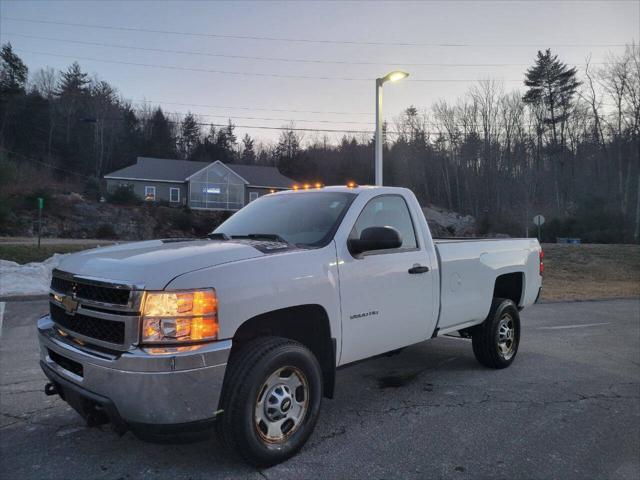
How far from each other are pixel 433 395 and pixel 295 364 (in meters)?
2.15

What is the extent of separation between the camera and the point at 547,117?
209 feet

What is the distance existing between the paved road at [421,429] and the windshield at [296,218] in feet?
5.19

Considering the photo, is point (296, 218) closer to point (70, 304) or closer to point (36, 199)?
point (70, 304)

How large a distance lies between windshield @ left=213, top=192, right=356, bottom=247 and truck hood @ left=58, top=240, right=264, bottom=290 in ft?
2.02

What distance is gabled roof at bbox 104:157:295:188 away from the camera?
5675 cm

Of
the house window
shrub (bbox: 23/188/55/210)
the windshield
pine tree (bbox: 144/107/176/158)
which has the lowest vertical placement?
the windshield

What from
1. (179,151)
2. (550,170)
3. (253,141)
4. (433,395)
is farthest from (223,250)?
(253,141)

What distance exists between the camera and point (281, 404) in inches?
131

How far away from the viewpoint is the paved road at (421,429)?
3.36 m

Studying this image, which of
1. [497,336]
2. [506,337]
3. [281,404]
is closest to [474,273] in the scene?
[497,336]

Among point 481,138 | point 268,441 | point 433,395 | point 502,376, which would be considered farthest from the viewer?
point 481,138

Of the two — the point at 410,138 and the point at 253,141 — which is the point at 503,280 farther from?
the point at 253,141

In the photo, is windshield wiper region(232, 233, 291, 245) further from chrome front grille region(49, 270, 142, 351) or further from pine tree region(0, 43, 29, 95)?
pine tree region(0, 43, 29, 95)

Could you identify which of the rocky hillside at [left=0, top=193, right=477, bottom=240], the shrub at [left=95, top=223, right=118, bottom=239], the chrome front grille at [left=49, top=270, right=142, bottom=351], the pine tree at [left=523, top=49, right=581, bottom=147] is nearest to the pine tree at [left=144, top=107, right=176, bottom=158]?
the rocky hillside at [left=0, top=193, right=477, bottom=240]
